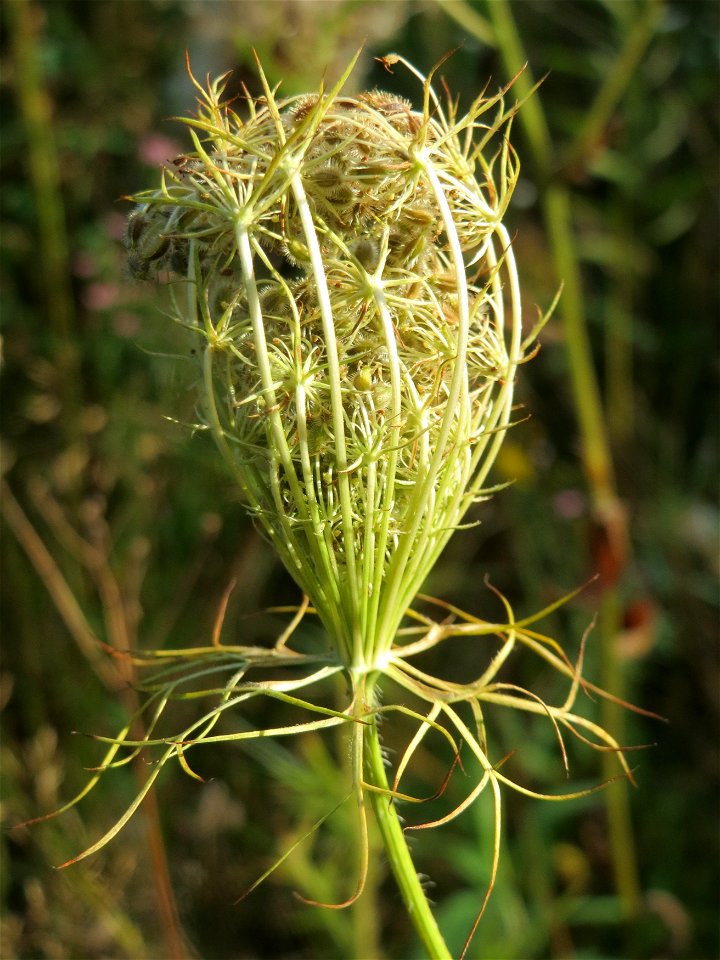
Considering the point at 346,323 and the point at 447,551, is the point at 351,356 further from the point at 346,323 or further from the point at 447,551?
the point at 447,551

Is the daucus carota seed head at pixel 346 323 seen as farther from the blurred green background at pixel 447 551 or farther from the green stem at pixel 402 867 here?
the blurred green background at pixel 447 551

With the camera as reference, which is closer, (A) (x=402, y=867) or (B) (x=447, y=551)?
(A) (x=402, y=867)

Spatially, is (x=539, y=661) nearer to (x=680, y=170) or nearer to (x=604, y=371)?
(x=604, y=371)

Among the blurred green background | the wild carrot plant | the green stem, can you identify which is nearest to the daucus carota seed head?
the wild carrot plant

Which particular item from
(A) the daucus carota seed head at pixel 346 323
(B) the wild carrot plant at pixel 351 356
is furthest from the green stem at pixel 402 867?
(A) the daucus carota seed head at pixel 346 323

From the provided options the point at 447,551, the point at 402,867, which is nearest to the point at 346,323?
the point at 402,867

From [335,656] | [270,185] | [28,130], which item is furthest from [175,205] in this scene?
[28,130]
